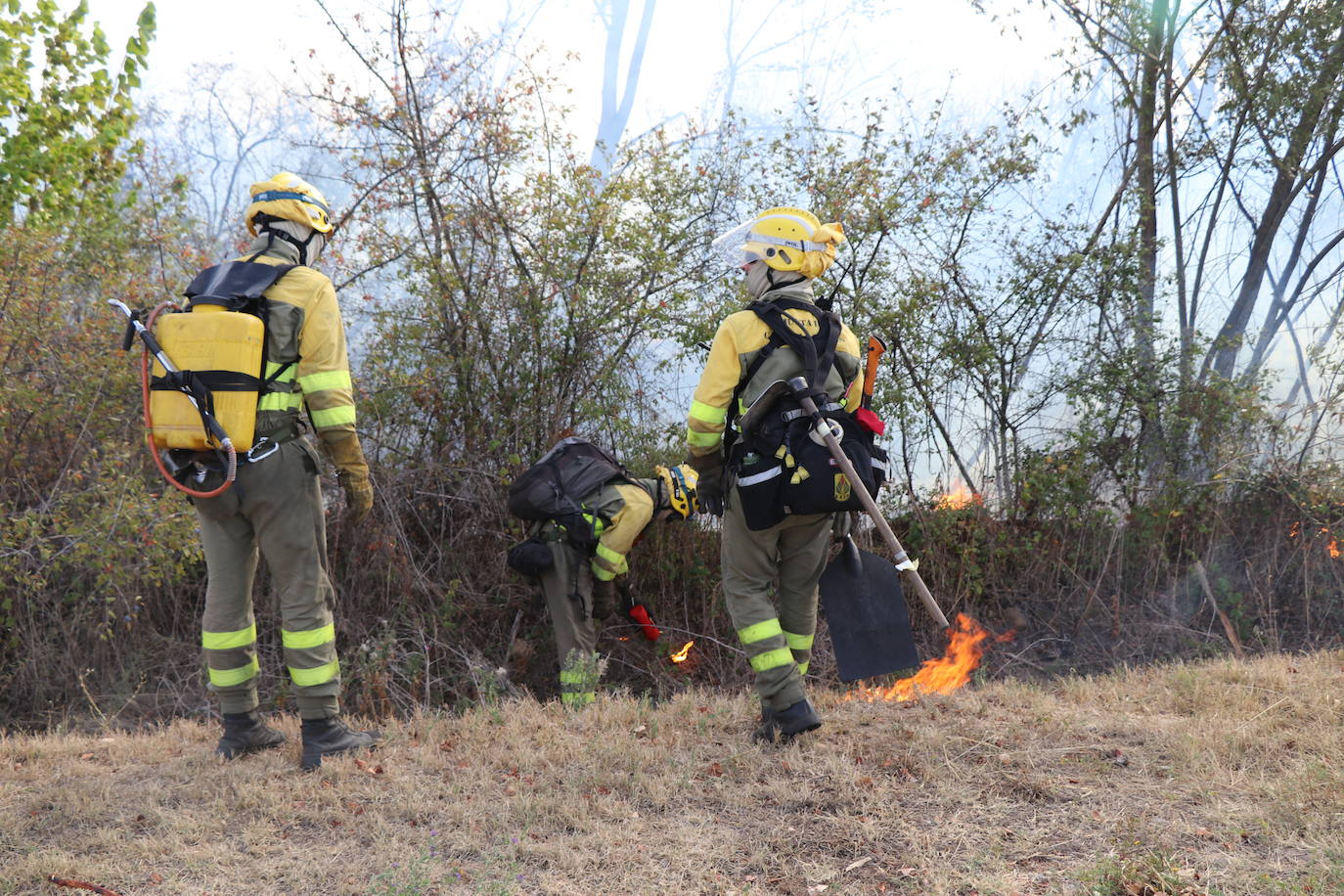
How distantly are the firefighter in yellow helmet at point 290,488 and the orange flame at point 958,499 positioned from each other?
4.71 metres

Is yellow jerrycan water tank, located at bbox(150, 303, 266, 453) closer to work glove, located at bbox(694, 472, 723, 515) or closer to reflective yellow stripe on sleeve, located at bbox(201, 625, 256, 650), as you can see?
reflective yellow stripe on sleeve, located at bbox(201, 625, 256, 650)

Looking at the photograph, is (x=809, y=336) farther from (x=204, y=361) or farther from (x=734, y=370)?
(x=204, y=361)

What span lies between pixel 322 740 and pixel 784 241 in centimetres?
287

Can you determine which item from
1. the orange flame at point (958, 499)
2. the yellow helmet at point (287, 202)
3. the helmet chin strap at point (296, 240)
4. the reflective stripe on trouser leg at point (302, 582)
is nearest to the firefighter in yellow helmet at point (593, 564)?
the reflective stripe on trouser leg at point (302, 582)

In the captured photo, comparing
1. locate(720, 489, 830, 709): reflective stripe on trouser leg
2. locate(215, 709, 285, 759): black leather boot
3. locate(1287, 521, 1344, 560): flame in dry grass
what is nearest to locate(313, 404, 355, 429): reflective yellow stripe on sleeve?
locate(215, 709, 285, 759): black leather boot

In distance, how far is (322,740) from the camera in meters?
4.08

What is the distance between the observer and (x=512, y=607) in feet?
22.6

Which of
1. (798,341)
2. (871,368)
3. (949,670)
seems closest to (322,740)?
(798,341)

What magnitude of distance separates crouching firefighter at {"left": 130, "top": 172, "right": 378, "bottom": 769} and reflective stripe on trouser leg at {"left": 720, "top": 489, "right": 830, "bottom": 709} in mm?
1596

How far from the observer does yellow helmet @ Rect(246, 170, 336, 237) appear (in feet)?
13.2

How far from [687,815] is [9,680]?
16.2 ft

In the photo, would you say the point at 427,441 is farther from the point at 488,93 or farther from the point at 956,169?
the point at 956,169

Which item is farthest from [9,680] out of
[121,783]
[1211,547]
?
[1211,547]

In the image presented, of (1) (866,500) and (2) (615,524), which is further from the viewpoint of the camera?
(2) (615,524)
